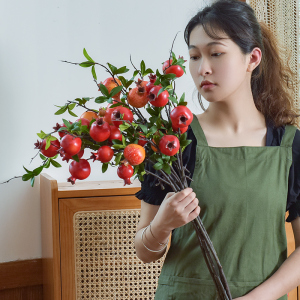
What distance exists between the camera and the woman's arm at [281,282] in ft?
2.92

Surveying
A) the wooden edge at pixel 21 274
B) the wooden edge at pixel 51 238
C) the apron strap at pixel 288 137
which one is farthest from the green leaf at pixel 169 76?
the wooden edge at pixel 21 274

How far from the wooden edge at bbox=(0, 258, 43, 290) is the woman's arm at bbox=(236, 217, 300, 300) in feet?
4.06

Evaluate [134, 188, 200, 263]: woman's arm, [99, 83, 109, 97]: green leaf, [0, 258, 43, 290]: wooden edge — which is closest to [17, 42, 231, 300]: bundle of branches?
[99, 83, 109, 97]: green leaf

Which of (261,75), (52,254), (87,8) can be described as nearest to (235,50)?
(261,75)

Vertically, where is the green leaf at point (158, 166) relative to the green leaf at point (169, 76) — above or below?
below

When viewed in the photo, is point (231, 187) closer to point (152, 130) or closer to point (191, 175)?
point (191, 175)

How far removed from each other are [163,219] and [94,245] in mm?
875

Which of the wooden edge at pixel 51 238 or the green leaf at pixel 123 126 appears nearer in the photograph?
the green leaf at pixel 123 126

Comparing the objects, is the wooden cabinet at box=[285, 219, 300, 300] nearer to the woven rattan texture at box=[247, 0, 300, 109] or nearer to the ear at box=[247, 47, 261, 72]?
the woven rattan texture at box=[247, 0, 300, 109]

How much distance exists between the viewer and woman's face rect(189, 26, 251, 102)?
90 cm

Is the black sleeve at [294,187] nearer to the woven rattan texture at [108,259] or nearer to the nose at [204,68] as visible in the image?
the nose at [204,68]

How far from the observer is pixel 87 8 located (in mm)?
1930

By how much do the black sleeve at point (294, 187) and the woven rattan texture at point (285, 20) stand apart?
3.02ft

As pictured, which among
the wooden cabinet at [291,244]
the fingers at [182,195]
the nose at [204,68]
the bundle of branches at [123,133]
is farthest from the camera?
the wooden cabinet at [291,244]
